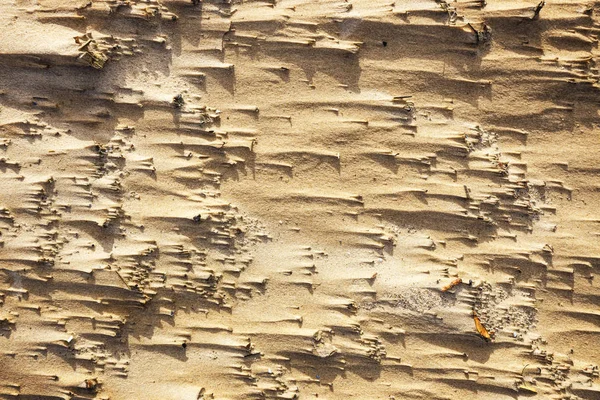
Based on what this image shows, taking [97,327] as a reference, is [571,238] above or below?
above

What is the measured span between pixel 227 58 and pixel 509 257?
8.54 ft

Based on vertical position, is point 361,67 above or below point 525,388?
above

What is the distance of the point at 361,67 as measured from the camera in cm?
363

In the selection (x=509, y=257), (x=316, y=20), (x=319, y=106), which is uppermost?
(x=316, y=20)

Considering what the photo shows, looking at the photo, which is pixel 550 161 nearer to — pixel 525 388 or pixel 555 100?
pixel 555 100

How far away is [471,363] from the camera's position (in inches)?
144

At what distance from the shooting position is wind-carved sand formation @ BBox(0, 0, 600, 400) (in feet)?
11.8

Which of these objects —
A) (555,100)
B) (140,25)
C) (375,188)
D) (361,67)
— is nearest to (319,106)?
(361,67)

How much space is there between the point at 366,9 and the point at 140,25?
1690 millimetres

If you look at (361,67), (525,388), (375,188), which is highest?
(361,67)

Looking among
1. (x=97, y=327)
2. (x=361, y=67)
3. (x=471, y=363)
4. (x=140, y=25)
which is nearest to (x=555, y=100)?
(x=361, y=67)

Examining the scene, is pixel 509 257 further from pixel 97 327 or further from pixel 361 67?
pixel 97 327

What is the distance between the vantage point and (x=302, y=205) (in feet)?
12.0

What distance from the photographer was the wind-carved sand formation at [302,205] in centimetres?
360
